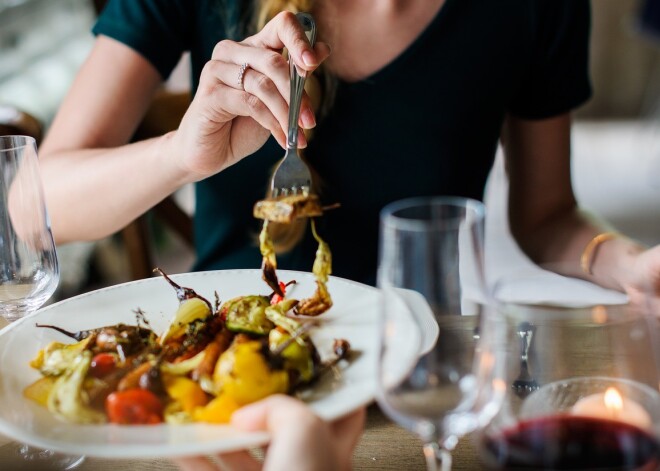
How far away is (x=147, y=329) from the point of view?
0.78 m

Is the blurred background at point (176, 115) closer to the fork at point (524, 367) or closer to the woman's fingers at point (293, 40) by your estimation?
the woman's fingers at point (293, 40)

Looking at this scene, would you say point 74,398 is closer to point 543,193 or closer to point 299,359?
point 299,359

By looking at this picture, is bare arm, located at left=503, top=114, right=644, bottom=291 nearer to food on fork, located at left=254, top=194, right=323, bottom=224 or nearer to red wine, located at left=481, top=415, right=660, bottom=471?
food on fork, located at left=254, top=194, right=323, bottom=224

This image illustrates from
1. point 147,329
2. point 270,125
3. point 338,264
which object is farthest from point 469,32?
point 147,329

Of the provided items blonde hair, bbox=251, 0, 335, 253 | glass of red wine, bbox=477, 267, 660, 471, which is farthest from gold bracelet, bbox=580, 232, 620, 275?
glass of red wine, bbox=477, 267, 660, 471

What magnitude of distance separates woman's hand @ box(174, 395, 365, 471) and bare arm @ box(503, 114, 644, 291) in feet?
2.62

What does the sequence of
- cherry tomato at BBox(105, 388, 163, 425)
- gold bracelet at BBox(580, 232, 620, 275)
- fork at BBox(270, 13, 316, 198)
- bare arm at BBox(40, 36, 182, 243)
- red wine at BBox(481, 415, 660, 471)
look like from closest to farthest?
red wine at BBox(481, 415, 660, 471), cherry tomato at BBox(105, 388, 163, 425), fork at BBox(270, 13, 316, 198), bare arm at BBox(40, 36, 182, 243), gold bracelet at BBox(580, 232, 620, 275)

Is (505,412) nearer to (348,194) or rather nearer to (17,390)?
Answer: (17,390)

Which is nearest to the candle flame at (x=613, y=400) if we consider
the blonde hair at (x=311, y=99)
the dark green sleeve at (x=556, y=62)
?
the blonde hair at (x=311, y=99)

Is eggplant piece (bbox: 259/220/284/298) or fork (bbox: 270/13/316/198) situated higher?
fork (bbox: 270/13/316/198)

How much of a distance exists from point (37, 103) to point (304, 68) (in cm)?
193

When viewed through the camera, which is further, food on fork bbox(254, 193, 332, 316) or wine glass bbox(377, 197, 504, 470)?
food on fork bbox(254, 193, 332, 316)

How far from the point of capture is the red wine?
0.51 meters

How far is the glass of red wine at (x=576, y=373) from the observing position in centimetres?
52
